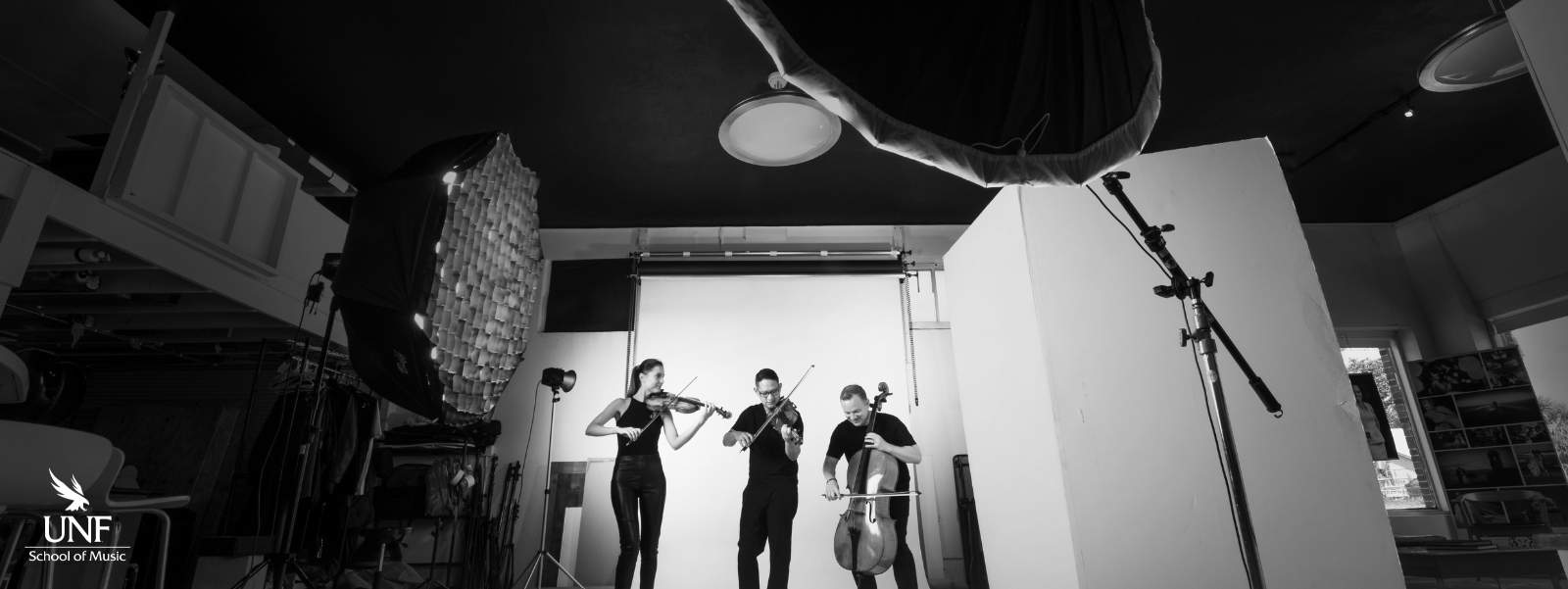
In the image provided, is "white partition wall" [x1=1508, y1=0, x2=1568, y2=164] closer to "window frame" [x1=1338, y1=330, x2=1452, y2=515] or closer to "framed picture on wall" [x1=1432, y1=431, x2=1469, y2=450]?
"window frame" [x1=1338, y1=330, x2=1452, y2=515]

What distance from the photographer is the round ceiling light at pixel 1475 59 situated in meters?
2.96

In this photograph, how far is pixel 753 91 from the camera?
3996mm

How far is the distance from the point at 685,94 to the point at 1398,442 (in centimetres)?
624

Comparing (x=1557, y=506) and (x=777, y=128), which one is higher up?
(x=777, y=128)

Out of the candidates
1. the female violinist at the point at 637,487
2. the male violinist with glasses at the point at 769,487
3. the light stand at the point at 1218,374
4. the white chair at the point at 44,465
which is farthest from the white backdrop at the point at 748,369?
the white chair at the point at 44,465

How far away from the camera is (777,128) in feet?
13.1

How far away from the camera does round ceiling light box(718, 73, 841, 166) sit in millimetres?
3852

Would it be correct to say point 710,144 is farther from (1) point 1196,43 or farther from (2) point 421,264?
(2) point 421,264

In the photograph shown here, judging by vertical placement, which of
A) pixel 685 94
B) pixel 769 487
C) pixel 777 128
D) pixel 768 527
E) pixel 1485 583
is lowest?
pixel 1485 583

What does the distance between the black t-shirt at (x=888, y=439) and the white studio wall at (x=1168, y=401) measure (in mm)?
716

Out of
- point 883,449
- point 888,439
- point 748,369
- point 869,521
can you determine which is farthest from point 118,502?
point 748,369

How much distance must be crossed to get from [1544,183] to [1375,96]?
1.97m

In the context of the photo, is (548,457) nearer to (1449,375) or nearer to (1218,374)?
(1218,374)

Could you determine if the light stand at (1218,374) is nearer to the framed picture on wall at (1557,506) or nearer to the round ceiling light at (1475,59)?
the round ceiling light at (1475,59)
